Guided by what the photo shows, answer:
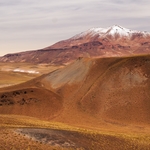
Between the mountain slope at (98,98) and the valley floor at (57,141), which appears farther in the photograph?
the mountain slope at (98,98)

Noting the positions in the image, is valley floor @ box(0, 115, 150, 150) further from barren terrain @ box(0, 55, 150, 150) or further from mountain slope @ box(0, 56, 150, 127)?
mountain slope @ box(0, 56, 150, 127)

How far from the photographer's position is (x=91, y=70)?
7038 cm

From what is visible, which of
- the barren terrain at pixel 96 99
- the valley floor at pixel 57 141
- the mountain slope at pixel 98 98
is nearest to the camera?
the valley floor at pixel 57 141

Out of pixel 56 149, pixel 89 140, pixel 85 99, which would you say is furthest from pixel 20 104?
pixel 56 149

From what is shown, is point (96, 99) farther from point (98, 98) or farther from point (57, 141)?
point (57, 141)

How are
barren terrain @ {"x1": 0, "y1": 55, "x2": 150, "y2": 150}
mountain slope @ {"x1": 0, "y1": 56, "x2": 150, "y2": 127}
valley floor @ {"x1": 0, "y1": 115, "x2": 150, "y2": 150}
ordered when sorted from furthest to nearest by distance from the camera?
mountain slope @ {"x1": 0, "y1": 56, "x2": 150, "y2": 127} < barren terrain @ {"x1": 0, "y1": 55, "x2": 150, "y2": 150} < valley floor @ {"x1": 0, "y1": 115, "x2": 150, "y2": 150}

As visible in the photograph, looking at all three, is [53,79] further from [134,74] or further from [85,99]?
[134,74]

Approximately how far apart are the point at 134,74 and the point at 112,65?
731 cm

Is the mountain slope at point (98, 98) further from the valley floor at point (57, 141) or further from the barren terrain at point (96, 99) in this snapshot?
the valley floor at point (57, 141)

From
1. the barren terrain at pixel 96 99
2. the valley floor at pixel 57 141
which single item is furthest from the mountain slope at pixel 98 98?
the valley floor at pixel 57 141

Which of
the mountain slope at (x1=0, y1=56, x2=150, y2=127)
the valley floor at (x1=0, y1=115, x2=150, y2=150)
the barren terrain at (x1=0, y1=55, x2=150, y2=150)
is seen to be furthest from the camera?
the mountain slope at (x1=0, y1=56, x2=150, y2=127)

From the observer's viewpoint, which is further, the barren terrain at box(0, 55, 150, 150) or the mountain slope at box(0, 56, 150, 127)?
the mountain slope at box(0, 56, 150, 127)

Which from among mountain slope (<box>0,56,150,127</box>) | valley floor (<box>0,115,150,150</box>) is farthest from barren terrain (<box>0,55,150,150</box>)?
valley floor (<box>0,115,150,150</box>)

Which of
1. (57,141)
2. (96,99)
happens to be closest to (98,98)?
(96,99)
